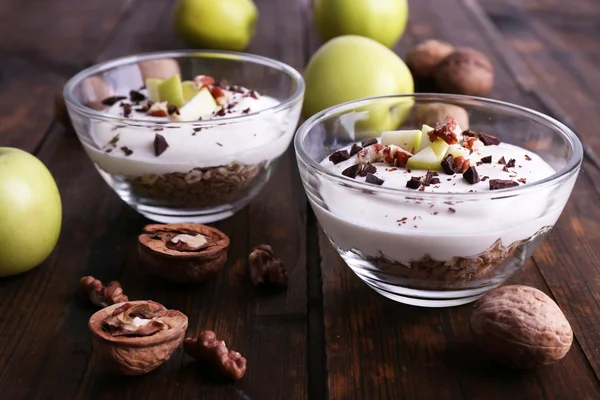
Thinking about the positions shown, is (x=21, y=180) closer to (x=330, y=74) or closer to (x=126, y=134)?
(x=126, y=134)

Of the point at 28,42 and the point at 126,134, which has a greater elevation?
the point at 126,134

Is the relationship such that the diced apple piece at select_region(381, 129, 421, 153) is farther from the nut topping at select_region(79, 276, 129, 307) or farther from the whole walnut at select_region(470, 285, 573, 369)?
the nut topping at select_region(79, 276, 129, 307)

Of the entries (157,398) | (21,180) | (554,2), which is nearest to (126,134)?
(21,180)

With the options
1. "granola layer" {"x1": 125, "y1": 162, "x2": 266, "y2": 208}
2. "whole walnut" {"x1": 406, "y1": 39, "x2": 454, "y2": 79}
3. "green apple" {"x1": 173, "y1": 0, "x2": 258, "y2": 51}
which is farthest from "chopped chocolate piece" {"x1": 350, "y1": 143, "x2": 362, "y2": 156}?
"green apple" {"x1": 173, "y1": 0, "x2": 258, "y2": 51}

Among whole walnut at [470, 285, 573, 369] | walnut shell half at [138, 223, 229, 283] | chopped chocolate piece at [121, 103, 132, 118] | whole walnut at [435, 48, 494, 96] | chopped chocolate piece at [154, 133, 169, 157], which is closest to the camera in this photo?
whole walnut at [470, 285, 573, 369]

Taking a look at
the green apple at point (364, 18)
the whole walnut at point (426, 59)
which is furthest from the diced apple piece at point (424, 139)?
Result: the green apple at point (364, 18)
